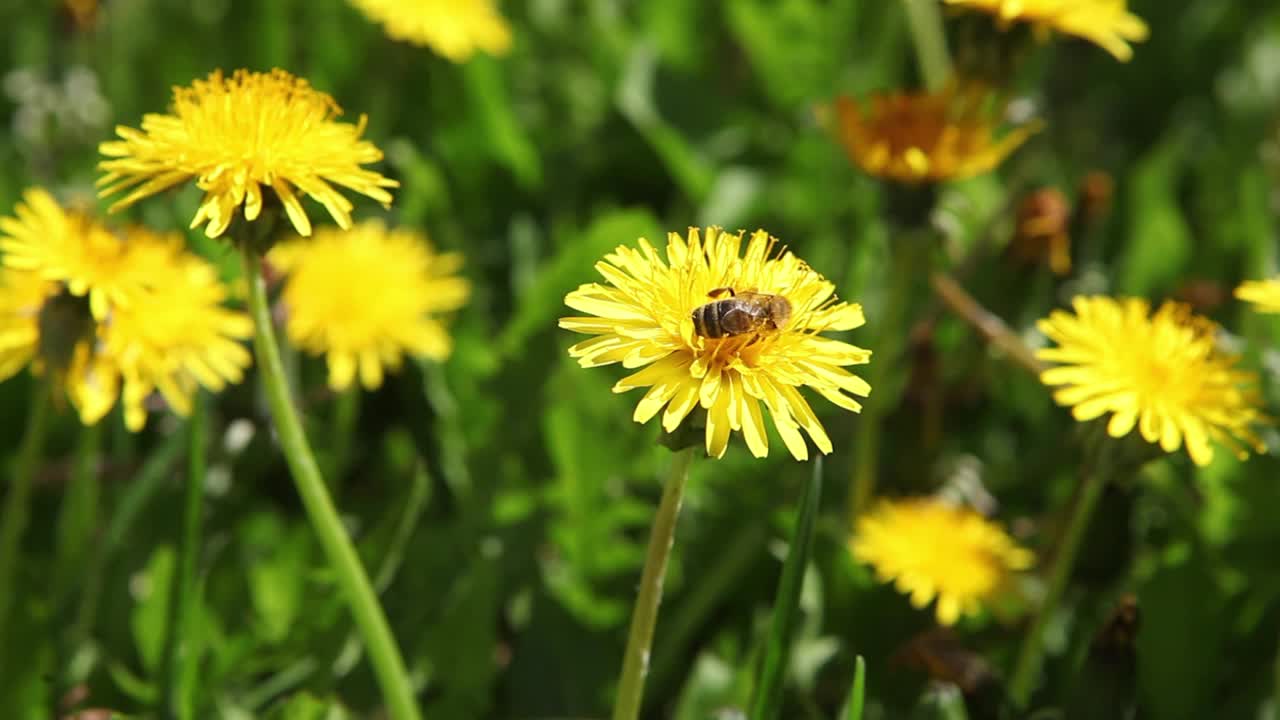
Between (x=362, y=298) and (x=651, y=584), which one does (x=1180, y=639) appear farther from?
(x=362, y=298)

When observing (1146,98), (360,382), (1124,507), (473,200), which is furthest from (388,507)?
(1146,98)

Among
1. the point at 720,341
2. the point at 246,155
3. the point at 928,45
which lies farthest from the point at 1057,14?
the point at 246,155

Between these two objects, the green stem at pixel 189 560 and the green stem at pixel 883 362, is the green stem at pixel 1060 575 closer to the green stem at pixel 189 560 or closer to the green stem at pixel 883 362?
the green stem at pixel 883 362

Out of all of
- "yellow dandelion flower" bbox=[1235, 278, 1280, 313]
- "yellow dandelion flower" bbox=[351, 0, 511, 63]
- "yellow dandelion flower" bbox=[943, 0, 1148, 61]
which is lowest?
"yellow dandelion flower" bbox=[1235, 278, 1280, 313]

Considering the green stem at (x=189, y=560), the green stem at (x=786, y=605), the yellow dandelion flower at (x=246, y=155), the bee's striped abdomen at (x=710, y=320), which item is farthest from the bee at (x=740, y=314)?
the green stem at (x=189, y=560)

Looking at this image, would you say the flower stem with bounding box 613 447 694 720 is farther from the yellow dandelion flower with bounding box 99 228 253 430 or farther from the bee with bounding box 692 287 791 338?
the yellow dandelion flower with bounding box 99 228 253 430

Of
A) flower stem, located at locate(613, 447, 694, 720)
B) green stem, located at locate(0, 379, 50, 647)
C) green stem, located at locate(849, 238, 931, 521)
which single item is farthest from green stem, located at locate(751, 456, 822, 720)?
green stem, located at locate(0, 379, 50, 647)

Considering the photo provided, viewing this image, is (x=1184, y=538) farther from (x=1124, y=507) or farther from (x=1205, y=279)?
(x=1205, y=279)
